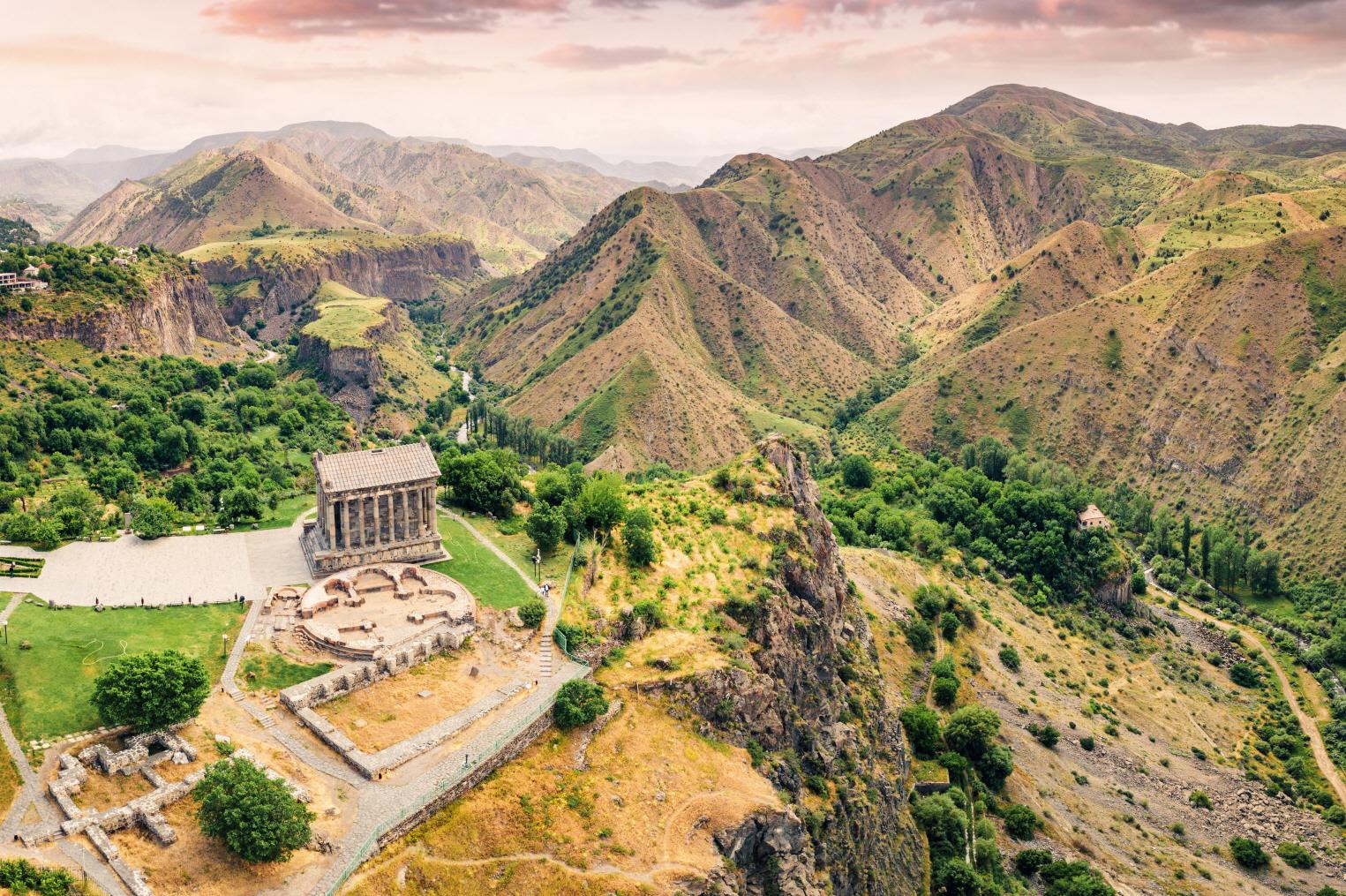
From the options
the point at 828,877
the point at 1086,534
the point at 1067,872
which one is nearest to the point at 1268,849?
the point at 1067,872

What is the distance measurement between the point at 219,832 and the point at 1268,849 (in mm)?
132288

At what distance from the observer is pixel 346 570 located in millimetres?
101812

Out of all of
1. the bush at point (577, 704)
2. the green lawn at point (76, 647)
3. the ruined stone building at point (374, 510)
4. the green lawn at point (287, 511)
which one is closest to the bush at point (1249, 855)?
the bush at point (577, 704)

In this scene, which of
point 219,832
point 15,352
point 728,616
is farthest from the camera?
point 15,352

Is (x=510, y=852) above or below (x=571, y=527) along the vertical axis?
below

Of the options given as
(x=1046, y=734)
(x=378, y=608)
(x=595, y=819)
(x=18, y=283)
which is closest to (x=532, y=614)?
(x=378, y=608)

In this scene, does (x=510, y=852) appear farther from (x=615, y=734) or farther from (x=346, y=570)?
(x=346, y=570)

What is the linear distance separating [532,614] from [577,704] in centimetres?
1368

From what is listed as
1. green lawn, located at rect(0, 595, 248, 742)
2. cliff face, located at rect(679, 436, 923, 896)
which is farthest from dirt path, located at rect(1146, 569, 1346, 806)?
green lawn, located at rect(0, 595, 248, 742)

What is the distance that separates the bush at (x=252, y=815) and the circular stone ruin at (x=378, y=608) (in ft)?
73.6

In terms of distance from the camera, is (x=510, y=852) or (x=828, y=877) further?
(x=828, y=877)

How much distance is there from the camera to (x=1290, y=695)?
160m

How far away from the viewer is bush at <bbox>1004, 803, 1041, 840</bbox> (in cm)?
11631

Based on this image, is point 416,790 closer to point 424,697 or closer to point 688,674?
point 424,697
